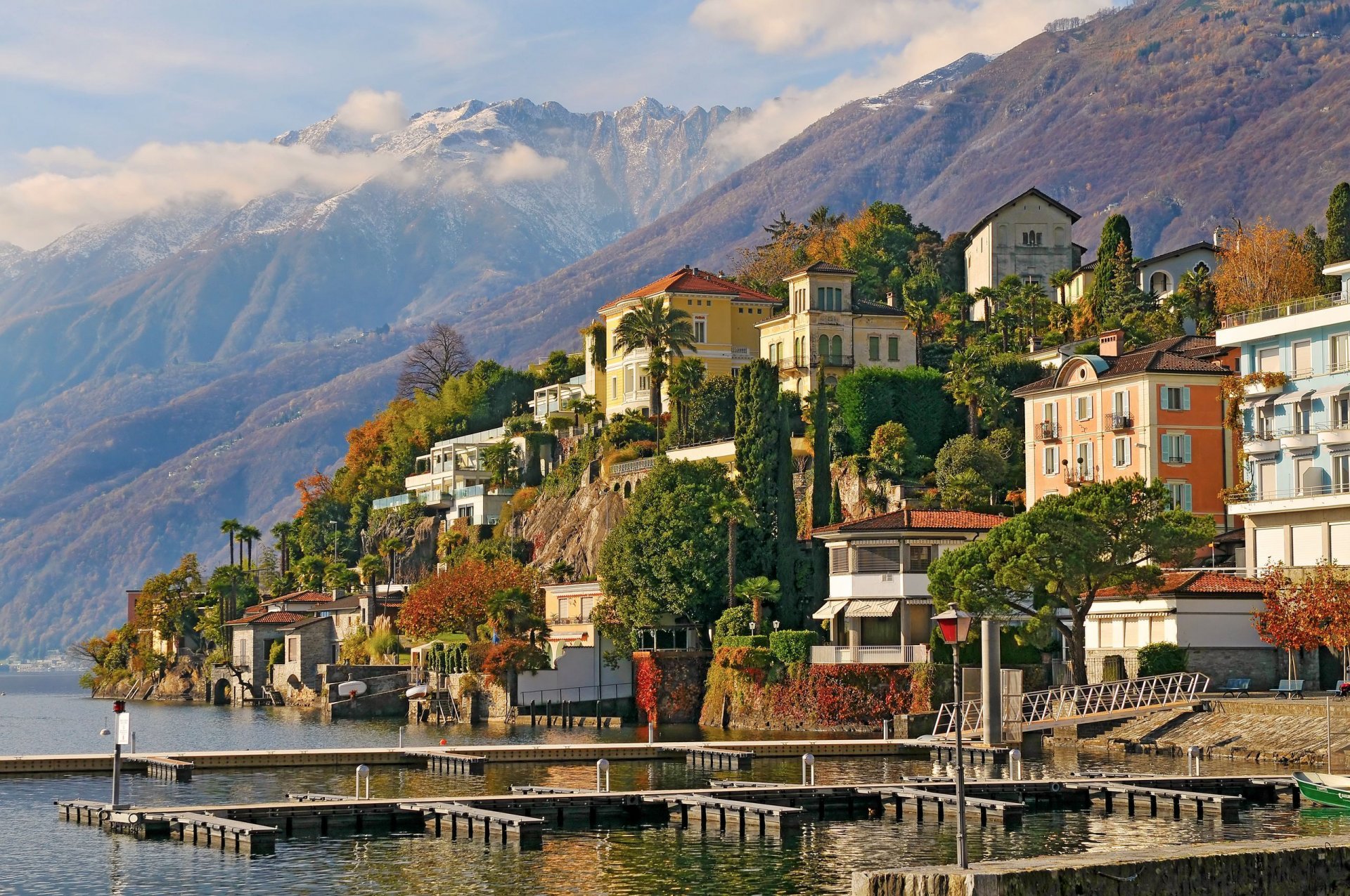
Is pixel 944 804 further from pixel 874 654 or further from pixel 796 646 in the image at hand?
pixel 796 646

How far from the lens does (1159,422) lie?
98375 millimetres

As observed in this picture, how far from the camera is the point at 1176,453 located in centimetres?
9850

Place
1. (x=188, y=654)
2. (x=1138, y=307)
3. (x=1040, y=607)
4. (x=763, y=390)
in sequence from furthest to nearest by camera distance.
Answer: (x=188, y=654)
(x=1138, y=307)
(x=763, y=390)
(x=1040, y=607)

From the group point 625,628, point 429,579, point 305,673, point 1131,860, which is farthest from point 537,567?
point 1131,860

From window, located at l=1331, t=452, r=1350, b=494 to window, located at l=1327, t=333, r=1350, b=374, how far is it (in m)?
3.84

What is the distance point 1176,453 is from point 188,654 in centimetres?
10864

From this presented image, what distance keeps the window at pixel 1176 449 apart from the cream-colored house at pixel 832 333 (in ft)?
112

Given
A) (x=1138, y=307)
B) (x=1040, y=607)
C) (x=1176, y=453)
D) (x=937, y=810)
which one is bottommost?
(x=937, y=810)

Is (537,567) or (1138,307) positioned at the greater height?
(1138,307)

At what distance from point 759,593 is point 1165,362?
2338 cm

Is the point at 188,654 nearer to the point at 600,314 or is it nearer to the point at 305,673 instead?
the point at 305,673

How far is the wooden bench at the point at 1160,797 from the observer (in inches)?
2279

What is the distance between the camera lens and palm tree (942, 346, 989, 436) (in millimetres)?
116188

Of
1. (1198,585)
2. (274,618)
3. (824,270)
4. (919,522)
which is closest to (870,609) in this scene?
(919,522)
